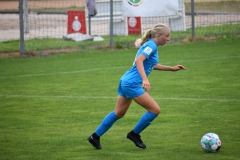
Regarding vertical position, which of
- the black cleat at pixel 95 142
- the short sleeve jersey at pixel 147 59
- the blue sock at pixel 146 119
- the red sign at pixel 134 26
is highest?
the red sign at pixel 134 26

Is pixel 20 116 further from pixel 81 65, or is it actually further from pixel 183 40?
pixel 183 40

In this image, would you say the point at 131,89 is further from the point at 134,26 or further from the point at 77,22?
the point at 134,26

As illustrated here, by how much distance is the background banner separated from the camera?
66.4ft

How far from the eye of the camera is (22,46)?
61.8 ft

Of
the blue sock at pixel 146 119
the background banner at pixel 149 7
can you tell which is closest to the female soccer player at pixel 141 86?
the blue sock at pixel 146 119

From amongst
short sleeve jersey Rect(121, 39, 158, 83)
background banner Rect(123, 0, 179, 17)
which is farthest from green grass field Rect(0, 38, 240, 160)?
background banner Rect(123, 0, 179, 17)

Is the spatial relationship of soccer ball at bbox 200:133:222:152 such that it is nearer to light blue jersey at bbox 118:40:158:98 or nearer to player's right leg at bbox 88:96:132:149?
light blue jersey at bbox 118:40:158:98

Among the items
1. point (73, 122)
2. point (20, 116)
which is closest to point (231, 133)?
point (73, 122)

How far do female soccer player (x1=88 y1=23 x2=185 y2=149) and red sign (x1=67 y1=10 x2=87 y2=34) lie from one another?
14.4 m

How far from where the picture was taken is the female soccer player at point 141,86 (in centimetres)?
781

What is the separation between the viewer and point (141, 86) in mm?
7949

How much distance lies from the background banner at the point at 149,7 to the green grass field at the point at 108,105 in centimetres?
180

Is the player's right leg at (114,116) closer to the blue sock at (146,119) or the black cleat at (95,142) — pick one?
the black cleat at (95,142)

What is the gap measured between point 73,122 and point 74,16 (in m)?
12.6
